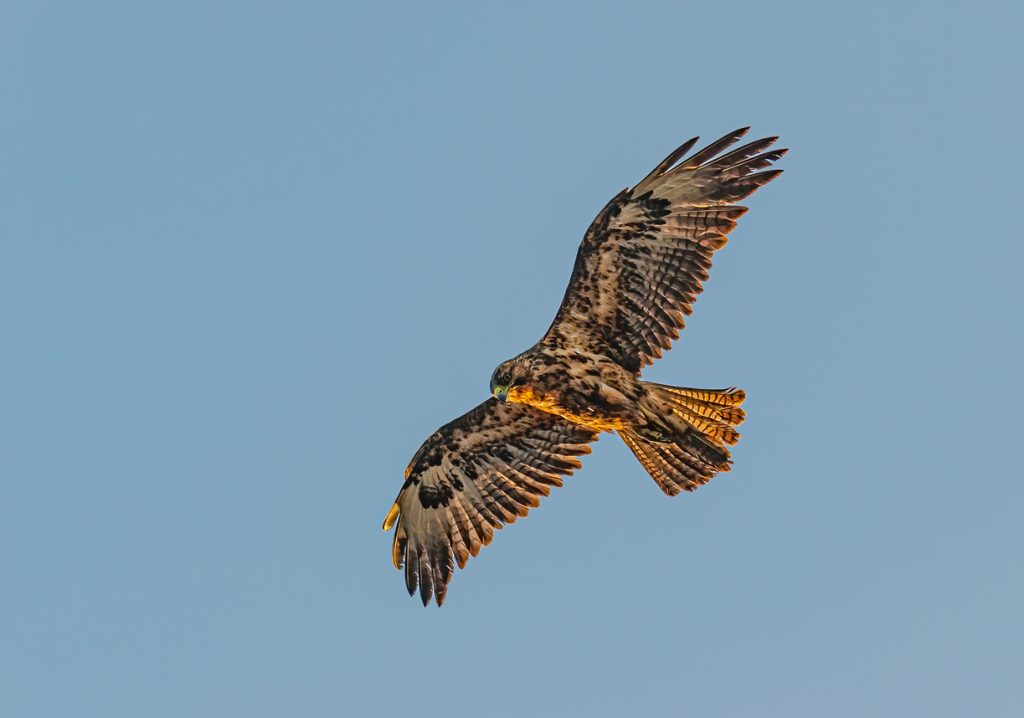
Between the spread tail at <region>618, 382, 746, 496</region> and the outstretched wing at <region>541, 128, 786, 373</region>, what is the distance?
0.55 m

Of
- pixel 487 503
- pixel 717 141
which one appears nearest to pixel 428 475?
pixel 487 503

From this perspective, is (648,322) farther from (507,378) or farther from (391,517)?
(391,517)

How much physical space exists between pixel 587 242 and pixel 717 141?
1.87 meters

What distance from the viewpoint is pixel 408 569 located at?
61.0ft

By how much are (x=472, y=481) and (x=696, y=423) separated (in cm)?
308

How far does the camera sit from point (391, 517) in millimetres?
18734

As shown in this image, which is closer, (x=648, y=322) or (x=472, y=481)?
(x=648, y=322)

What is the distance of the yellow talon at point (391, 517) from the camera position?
61.4 feet

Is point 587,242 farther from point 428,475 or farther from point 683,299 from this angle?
point 428,475

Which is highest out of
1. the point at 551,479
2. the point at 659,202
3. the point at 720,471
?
the point at 659,202

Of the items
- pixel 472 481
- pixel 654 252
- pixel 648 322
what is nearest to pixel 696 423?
pixel 648 322

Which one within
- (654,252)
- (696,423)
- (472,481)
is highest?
(654,252)

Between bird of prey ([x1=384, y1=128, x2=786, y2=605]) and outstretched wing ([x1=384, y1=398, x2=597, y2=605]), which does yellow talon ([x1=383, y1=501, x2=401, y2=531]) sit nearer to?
outstretched wing ([x1=384, y1=398, x2=597, y2=605])

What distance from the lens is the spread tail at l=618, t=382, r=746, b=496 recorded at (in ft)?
56.9
